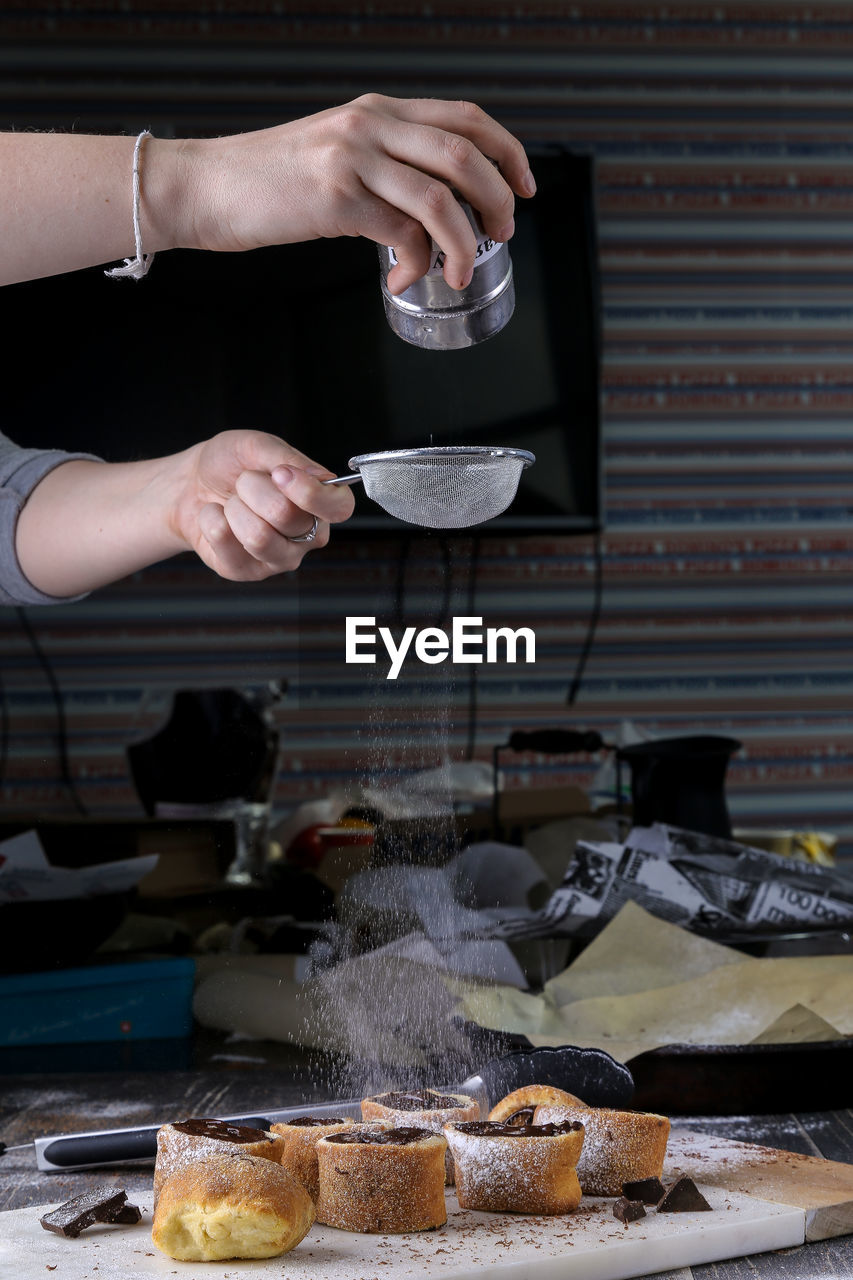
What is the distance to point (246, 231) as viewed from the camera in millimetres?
803

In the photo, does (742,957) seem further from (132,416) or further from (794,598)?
(132,416)

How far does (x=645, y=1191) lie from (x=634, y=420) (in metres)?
1.11

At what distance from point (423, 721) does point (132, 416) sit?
54 cm

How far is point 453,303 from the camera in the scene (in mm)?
875

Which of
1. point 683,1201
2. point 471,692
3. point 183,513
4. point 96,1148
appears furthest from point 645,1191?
point 471,692

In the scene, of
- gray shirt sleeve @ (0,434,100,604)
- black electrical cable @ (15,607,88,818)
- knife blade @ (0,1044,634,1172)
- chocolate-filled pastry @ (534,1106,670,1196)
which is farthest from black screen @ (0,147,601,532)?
chocolate-filled pastry @ (534,1106,670,1196)

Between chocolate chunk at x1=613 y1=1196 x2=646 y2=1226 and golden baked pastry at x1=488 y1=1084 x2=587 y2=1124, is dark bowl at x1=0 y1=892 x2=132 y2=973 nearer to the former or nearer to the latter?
golden baked pastry at x1=488 y1=1084 x2=587 y2=1124

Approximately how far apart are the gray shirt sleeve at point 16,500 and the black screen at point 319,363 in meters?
0.35

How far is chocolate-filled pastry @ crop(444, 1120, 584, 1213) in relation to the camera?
78 centimetres

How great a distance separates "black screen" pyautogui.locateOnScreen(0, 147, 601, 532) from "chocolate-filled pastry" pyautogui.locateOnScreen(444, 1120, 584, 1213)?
2.82ft

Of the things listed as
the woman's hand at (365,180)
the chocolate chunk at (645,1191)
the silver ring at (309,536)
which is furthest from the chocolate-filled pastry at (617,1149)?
the woman's hand at (365,180)

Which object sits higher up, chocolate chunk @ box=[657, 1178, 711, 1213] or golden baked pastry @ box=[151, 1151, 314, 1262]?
golden baked pastry @ box=[151, 1151, 314, 1262]

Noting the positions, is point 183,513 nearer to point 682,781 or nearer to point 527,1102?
point 527,1102

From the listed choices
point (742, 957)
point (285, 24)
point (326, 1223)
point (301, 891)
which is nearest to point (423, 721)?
point (301, 891)
